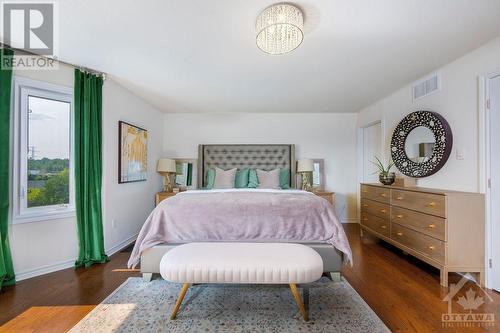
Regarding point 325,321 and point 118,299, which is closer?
point 325,321

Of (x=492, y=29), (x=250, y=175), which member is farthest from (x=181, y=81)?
(x=492, y=29)

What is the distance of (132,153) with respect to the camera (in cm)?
329

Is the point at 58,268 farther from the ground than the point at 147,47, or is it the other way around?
the point at 147,47

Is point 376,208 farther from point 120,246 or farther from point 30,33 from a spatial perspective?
point 30,33

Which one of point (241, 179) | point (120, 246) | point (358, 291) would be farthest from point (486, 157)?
point (120, 246)

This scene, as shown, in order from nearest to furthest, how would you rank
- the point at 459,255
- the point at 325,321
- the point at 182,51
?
the point at 325,321 → the point at 459,255 → the point at 182,51

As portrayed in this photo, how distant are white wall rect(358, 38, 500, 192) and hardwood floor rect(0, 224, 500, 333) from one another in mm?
1006

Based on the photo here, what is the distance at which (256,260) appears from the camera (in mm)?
1578

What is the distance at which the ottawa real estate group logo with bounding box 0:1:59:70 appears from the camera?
65.2 inches

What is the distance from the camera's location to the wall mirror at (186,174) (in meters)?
4.35

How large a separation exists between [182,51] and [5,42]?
1.62m

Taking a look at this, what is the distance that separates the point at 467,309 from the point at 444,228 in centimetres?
64

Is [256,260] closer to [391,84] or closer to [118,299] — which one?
[118,299]

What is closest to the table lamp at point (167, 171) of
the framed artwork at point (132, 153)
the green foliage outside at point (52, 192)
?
the framed artwork at point (132, 153)
